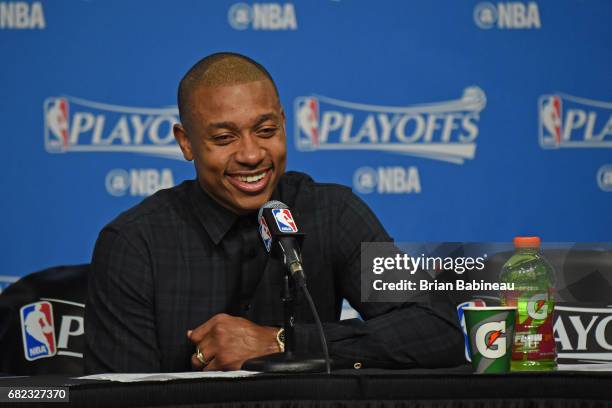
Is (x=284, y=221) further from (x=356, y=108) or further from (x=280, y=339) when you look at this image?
(x=356, y=108)

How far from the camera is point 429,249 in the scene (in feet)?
6.25

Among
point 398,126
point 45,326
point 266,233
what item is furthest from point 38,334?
Answer: point 398,126

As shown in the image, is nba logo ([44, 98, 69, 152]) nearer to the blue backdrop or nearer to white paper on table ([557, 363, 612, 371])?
the blue backdrop

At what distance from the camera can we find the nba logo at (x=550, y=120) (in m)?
3.37

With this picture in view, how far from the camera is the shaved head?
2.30 metres

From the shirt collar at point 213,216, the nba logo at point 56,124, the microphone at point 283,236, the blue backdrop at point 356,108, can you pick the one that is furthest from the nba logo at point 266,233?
the nba logo at point 56,124

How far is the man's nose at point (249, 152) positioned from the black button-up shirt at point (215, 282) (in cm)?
17

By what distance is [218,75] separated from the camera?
2.31m

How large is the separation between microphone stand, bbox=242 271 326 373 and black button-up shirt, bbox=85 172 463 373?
275mm

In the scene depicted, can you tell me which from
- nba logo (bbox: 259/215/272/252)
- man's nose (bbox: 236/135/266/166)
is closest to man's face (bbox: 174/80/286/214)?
man's nose (bbox: 236/135/266/166)

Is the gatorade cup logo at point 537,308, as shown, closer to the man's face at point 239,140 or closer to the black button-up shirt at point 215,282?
the black button-up shirt at point 215,282

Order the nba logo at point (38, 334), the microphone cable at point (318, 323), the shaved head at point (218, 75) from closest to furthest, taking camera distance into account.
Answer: the microphone cable at point (318, 323) < the shaved head at point (218, 75) < the nba logo at point (38, 334)

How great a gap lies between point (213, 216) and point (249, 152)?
21 centimetres

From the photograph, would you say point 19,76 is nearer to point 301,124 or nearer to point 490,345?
point 301,124
